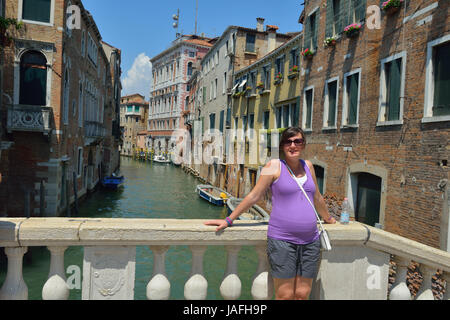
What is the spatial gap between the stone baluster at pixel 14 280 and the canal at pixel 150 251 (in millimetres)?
317

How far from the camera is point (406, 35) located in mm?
8367

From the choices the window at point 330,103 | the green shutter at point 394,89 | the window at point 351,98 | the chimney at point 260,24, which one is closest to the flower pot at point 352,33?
the window at point 351,98

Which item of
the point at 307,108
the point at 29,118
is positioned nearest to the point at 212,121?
the point at 307,108

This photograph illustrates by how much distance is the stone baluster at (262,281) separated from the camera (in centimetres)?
257

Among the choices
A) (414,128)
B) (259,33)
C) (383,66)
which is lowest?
(414,128)

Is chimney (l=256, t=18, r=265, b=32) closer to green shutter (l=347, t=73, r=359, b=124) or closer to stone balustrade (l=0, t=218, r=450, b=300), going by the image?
green shutter (l=347, t=73, r=359, b=124)

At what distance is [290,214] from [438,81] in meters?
6.68

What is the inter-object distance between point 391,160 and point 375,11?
4.02m

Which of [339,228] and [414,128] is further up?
[414,128]

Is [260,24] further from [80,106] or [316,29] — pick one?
[80,106]

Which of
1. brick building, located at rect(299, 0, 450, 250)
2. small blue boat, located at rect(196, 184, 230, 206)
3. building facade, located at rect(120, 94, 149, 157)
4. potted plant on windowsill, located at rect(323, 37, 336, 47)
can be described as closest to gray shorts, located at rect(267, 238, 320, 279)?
brick building, located at rect(299, 0, 450, 250)

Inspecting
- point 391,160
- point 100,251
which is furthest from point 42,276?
point 391,160
